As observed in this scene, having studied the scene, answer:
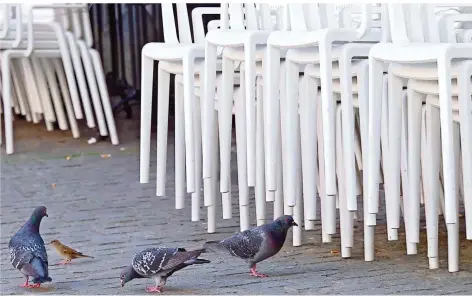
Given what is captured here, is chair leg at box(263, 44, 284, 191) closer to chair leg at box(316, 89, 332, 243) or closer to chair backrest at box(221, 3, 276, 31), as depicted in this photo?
chair leg at box(316, 89, 332, 243)

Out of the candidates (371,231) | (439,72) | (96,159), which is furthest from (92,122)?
(439,72)

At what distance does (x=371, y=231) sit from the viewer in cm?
490

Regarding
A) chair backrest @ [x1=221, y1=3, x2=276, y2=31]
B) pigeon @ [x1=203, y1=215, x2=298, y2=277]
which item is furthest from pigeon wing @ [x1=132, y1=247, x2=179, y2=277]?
chair backrest @ [x1=221, y1=3, x2=276, y2=31]

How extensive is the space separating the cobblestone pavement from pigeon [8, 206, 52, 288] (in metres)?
0.17

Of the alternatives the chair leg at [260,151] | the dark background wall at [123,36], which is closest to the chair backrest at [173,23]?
the chair leg at [260,151]

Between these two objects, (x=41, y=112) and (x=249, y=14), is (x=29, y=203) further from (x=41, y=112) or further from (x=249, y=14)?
(x=41, y=112)

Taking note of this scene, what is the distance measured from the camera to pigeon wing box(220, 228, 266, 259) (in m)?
4.68

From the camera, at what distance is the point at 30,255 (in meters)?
4.55

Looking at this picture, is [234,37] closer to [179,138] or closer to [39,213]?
[179,138]

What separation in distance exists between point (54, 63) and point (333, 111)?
231 inches

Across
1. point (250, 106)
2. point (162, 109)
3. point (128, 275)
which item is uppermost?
point (250, 106)

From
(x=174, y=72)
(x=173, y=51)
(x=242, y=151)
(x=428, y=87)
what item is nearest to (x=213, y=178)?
(x=242, y=151)

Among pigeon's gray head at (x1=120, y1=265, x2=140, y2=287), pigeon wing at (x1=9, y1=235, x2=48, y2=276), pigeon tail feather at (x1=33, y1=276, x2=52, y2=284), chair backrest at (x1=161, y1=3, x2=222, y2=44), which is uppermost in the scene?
chair backrest at (x1=161, y1=3, x2=222, y2=44)

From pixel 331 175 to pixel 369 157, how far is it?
19 cm
